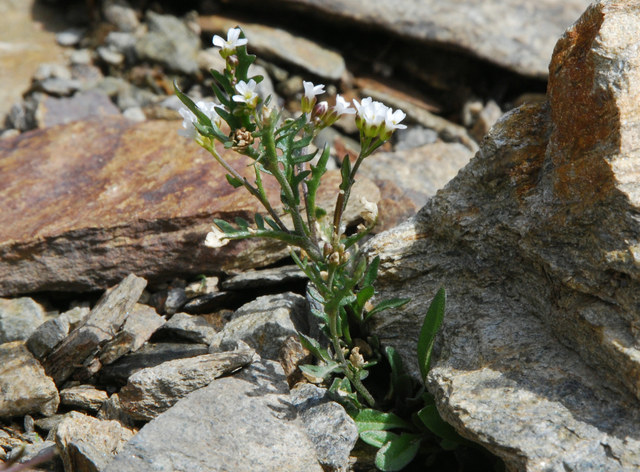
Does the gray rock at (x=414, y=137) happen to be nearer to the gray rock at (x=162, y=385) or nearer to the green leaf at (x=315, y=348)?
the green leaf at (x=315, y=348)

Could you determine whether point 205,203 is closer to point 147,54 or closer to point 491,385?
point 491,385

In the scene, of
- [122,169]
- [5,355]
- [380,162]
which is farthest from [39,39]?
[5,355]

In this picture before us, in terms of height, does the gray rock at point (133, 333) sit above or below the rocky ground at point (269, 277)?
below

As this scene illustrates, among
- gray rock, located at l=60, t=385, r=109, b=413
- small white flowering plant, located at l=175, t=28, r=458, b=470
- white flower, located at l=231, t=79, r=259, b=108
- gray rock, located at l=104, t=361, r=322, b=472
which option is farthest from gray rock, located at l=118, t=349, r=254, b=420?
white flower, located at l=231, t=79, r=259, b=108

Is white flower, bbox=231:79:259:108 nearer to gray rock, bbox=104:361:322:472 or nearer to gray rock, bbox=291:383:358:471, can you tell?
gray rock, bbox=104:361:322:472

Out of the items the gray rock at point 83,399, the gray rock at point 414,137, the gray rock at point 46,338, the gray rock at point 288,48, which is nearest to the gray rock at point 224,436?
the gray rock at point 83,399

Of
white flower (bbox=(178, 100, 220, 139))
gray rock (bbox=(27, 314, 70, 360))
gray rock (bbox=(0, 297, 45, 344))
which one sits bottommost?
gray rock (bbox=(0, 297, 45, 344))

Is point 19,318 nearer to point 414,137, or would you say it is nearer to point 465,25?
point 414,137
